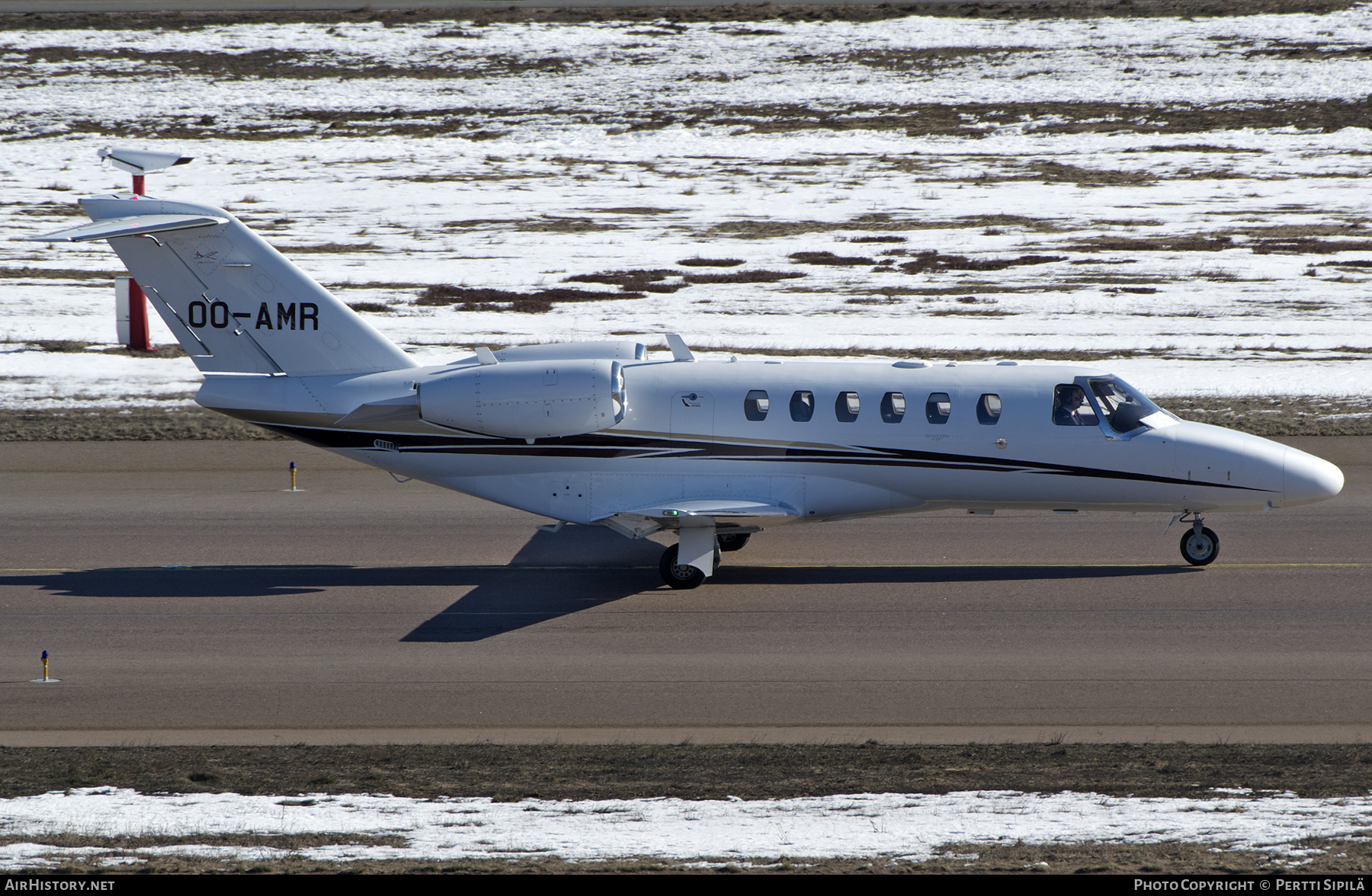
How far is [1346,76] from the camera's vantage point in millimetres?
65500

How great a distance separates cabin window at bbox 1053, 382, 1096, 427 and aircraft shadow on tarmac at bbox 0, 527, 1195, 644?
2087mm

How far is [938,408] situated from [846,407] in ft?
4.12

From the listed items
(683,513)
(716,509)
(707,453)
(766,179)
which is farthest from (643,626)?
(766,179)

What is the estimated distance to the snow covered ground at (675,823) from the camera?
377 inches

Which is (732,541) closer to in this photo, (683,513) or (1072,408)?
(683,513)

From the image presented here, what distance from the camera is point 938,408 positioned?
18.2m

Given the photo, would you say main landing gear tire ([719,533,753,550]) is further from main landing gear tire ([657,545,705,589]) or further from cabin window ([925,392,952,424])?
cabin window ([925,392,952,424])

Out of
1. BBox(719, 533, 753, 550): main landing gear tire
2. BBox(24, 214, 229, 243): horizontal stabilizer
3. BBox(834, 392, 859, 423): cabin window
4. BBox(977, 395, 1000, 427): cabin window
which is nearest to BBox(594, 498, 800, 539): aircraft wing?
BBox(834, 392, 859, 423): cabin window

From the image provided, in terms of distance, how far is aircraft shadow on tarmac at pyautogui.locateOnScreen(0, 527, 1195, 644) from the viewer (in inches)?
693

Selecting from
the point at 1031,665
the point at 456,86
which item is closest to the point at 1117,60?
the point at 456,86

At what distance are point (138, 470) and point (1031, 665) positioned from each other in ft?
56.0

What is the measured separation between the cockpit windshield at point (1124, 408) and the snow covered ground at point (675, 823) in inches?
316

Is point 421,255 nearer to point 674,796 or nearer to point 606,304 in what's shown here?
point 606,304

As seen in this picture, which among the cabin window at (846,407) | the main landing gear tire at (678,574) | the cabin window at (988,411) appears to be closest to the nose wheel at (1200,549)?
the cabin window at (988,411)
